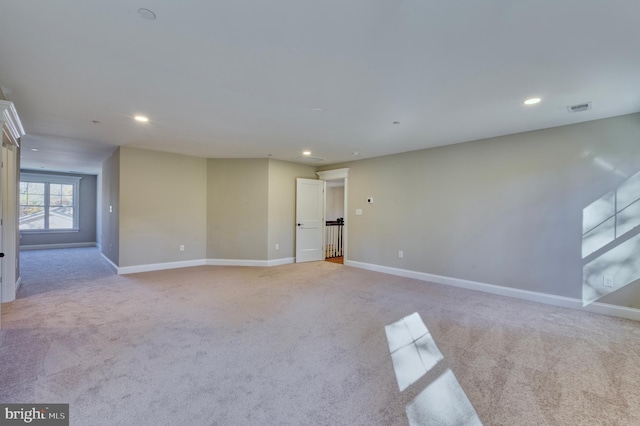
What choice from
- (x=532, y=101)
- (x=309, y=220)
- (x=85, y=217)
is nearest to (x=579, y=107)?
(x=532, y=101)

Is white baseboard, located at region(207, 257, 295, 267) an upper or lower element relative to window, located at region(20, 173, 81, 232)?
lower

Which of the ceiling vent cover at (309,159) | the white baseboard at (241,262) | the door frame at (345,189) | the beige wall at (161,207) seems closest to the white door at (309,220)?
the door frame at (345,189)

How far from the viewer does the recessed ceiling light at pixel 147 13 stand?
1681mm

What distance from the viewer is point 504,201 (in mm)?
4191

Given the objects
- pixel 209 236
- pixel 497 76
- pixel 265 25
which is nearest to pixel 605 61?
pixel 497 76

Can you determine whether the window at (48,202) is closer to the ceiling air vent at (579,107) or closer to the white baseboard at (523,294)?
the white baseboard at (523,294)

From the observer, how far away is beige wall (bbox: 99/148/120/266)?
5363 millimetres

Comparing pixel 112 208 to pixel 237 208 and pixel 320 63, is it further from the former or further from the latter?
pixel 320 63

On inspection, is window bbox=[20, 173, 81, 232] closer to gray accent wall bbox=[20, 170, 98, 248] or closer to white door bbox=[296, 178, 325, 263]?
gray accent wall bbox=[20, 170, 98, 248]

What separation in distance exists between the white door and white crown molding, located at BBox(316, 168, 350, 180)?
0.52 feet

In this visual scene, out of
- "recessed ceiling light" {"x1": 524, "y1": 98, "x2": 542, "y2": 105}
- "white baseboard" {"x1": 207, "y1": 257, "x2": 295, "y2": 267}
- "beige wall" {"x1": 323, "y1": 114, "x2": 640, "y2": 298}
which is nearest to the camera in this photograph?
"recessed ceiling light" {"x1": 524, "y1": 98, "x2": 542, "y2": 105}

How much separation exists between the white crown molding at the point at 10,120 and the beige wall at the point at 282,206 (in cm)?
382

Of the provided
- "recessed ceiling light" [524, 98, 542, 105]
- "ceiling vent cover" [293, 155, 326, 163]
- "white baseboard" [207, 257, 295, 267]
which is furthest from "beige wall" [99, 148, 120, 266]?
"recessed ceiling light" [524, 98, 542, 105]

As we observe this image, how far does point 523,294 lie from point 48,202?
487 inches
